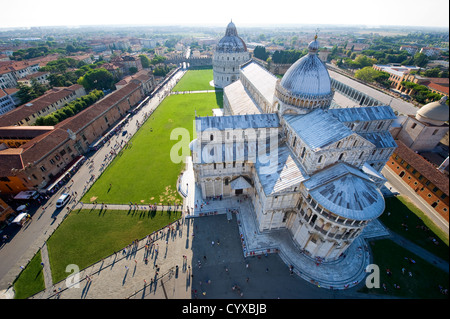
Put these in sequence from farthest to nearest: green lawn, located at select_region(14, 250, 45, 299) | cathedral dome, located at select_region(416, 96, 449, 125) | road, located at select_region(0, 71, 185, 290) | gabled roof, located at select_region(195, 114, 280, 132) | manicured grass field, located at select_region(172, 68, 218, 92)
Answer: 1. manicured grass field, located at select_region(172, 68, 218, 92)
2. gabled roof, located at select_region(195, 114, 280, 132)
3. road, located at select_region(0, 71, 185, 290)
4. green lawn, located at select_region(14, 250, 45, 299)
5. cathedral dome, located at select_region(416, 96, 449, 125)

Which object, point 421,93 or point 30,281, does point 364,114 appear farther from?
point 30,281

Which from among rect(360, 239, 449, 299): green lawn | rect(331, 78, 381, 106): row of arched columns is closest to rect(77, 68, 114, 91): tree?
rect(331, 78, 381, 106): row of arched columns

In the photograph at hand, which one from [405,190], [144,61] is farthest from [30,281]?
[144,61]

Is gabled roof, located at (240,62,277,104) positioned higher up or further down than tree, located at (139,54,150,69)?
higher up

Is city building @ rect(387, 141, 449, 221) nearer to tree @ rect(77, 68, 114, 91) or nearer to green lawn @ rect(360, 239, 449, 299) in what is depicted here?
green lawn @ rect(360, 239, 449, 299)

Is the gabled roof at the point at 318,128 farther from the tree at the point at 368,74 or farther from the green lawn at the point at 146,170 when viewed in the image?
the tree at the point at 368,74

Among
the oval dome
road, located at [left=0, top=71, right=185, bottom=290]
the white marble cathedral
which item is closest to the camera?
the white marble cathedral

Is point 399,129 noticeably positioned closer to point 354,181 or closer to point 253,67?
point 354,181
